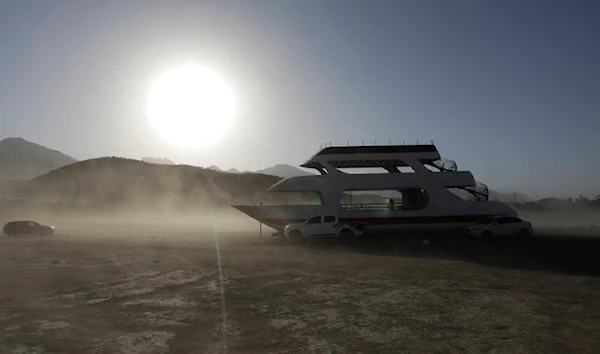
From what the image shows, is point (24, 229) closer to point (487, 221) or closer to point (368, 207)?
point (368, 207)

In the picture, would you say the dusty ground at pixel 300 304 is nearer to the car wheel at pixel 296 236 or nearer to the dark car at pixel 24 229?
the car wheel at pixel 296 236

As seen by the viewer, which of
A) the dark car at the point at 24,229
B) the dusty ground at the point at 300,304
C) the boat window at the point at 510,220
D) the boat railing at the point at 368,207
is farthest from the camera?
the dark car at the point at 24,229

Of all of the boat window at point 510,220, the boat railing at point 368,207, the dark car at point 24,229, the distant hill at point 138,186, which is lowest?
the dark car at point 24,229

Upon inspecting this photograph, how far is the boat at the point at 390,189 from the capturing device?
31312mm

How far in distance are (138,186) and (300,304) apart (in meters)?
113

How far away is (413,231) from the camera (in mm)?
31219

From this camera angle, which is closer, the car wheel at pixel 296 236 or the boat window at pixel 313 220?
the car wheel at pixel 296 236

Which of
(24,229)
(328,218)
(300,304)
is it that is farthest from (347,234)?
(24,229)

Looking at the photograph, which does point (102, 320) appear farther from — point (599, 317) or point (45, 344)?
point (599, 317)

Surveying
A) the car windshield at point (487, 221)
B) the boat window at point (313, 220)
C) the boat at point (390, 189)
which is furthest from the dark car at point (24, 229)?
the car windshield at point (487, 221)

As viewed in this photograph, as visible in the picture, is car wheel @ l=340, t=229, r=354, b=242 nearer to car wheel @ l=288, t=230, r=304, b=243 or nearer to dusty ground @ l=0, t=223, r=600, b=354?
car wheel @ l=288, t=230, r=304, b=243

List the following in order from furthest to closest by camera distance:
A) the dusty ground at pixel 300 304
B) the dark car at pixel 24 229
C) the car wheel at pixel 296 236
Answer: the dark car at pixel 24 229
the car wheel at pixel 296 236
the dusty ground at pixel 300 304

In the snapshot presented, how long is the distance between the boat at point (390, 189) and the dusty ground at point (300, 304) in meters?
9.90

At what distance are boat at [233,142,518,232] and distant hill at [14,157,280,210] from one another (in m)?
79.1
